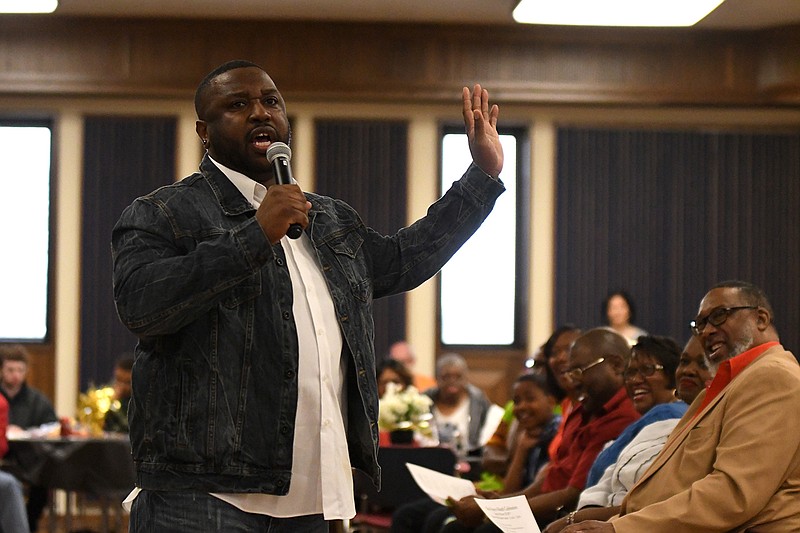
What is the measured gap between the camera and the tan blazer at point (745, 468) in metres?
2.62

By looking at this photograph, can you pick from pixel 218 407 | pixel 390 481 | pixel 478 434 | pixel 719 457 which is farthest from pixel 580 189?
pixel 218 407

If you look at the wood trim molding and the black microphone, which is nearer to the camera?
the black microphone

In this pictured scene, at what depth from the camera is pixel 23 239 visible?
9.51 metres

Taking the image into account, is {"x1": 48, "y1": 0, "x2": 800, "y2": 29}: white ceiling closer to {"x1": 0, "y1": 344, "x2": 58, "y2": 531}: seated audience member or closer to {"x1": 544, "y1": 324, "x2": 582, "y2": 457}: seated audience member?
{"x1": 0, "y1": 344, "x2": 58, "y2": 531}: seated audience member

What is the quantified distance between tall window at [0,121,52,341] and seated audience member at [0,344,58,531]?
193cm

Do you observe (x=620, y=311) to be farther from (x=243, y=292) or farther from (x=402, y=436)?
(x=243, y=292)

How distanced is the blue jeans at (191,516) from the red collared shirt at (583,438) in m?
2.27

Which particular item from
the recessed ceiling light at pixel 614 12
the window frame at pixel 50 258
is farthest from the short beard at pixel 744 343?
the window frame at pixel 50 258

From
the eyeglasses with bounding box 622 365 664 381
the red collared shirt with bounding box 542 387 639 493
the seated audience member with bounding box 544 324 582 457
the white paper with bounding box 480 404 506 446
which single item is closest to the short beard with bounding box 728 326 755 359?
the eyeglasses with bounding box 622 365 664 381

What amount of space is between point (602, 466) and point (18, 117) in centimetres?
728

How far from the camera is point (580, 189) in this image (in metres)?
9.73

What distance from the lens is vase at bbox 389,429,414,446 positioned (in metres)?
6.07

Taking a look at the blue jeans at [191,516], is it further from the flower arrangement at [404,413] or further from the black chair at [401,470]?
the flower arrangement at [404,413]

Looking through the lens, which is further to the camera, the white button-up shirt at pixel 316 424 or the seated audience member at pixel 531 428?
the seated audience member at pixel 531 428
